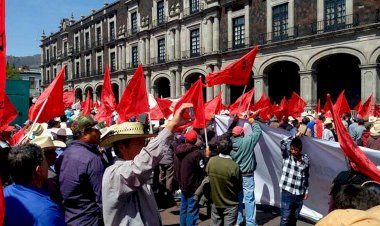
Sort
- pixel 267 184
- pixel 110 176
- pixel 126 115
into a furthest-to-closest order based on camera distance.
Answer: pixel 126 115 → pixel 267 184 → pixel 110 176

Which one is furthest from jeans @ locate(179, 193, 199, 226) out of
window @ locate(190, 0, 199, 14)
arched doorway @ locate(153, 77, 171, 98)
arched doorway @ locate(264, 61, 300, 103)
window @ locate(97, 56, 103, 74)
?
window @ locate(97, 56, 103, 74)

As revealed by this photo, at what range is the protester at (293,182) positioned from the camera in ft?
16.4

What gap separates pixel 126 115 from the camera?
7.44 meters

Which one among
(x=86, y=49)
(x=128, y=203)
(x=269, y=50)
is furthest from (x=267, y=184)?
(x=86, y=49)

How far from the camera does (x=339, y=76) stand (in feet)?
73.5

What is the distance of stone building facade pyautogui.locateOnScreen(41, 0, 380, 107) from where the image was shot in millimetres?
19609

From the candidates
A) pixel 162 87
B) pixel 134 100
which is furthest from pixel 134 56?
pixel 134 100

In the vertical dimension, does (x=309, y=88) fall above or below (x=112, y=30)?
below

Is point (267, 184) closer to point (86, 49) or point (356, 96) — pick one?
point (356, 96)

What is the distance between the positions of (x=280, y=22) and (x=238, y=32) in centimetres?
348

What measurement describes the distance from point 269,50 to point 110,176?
72.2ft

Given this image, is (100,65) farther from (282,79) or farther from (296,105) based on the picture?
(296,105)

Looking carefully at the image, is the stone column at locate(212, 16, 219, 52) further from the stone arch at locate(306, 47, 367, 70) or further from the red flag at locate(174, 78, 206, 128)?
the red flag at locate(174, 78, 206, 128)

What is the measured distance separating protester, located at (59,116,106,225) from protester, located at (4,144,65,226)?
0.78 meters
